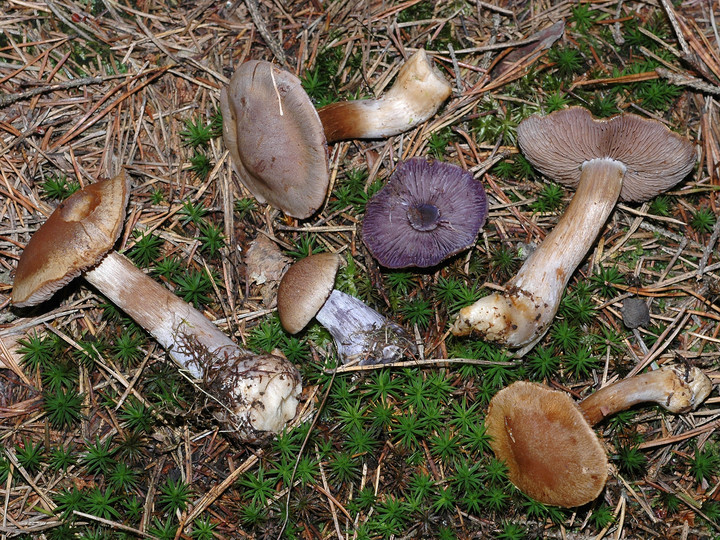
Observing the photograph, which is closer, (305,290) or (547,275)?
(305,290)

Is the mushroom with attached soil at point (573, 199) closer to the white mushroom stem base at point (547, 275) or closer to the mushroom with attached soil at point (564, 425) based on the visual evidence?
the white mushroom stem base at point (547, 275)

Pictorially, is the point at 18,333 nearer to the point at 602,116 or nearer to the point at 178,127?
the point at 178,127

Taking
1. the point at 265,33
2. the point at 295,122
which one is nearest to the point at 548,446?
the point at 295,122

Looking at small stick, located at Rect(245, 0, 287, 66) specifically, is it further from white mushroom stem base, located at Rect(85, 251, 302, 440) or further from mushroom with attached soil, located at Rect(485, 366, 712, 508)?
mushroom with attached soil, located at Rect(485, 366, 712, 508)

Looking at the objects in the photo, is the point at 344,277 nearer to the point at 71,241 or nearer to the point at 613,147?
the point at 71,241

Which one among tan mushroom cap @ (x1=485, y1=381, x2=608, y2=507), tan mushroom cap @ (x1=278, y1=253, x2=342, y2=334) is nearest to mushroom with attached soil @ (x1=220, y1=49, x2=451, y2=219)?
tan mushroom cap @ (x1=278, y1=253, x2=342, y2=334)

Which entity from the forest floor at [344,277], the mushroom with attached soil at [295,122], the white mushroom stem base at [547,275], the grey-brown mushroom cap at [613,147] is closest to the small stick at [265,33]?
the forest floor at [344,277]

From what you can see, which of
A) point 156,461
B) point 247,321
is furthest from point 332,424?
point 156,461
